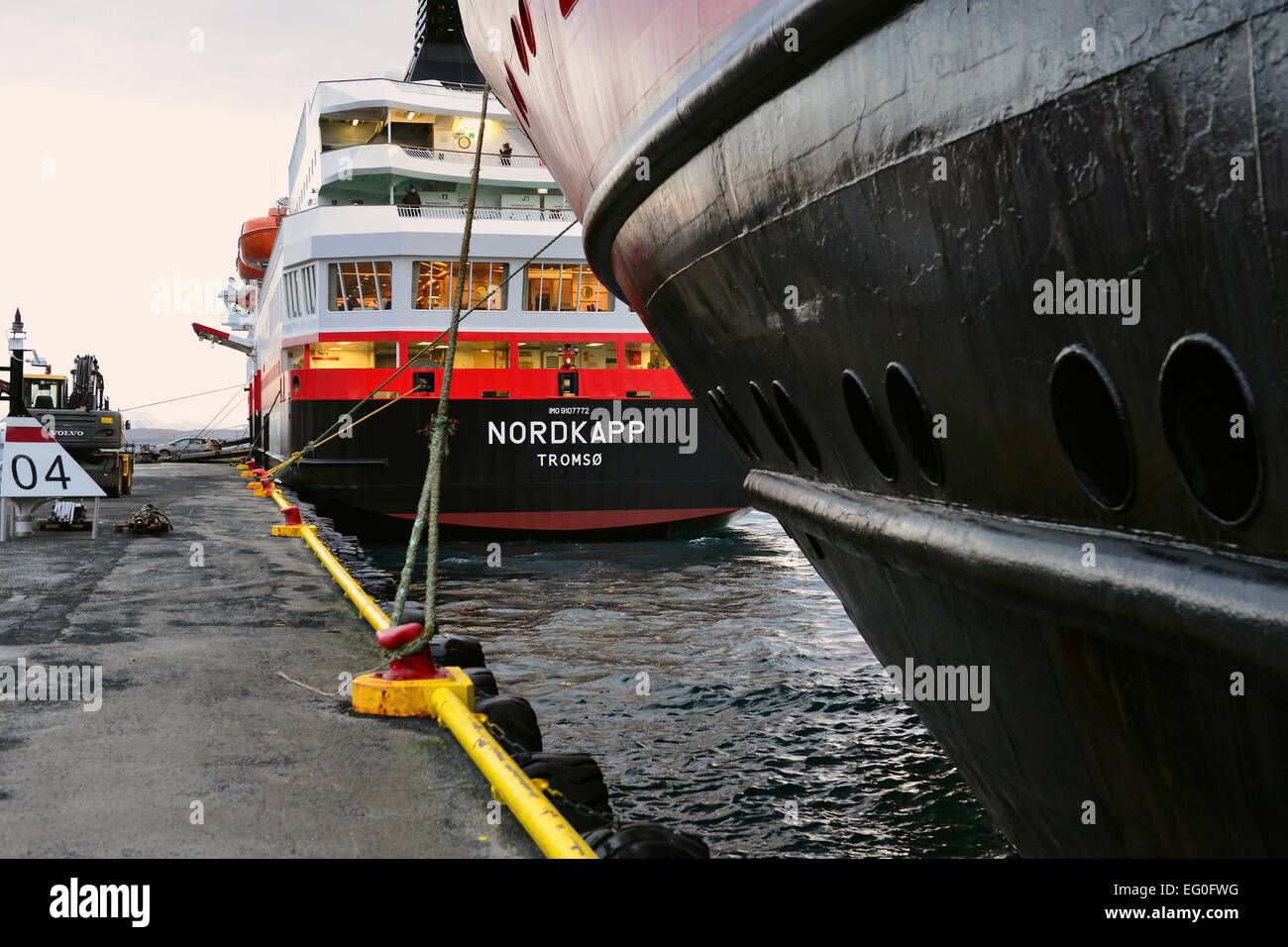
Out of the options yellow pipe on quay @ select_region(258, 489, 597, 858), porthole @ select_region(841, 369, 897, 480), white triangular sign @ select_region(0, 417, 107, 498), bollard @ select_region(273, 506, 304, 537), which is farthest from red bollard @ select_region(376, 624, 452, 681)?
bollard @ select_region(273, 506, 304, 537)

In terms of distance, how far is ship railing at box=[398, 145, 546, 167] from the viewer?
22.8m

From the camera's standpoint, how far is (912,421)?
300 centimetres

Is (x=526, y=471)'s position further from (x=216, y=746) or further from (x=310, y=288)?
(x=216, y=746)

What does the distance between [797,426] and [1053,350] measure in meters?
1.81

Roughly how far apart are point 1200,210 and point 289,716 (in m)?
4.03

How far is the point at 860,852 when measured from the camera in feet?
19.0

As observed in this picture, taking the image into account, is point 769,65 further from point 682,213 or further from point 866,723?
point 866,723

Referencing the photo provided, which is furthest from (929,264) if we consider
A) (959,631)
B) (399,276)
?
(399,276)

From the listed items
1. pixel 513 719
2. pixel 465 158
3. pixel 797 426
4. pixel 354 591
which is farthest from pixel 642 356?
pixel 797 426

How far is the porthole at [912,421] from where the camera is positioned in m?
2.90

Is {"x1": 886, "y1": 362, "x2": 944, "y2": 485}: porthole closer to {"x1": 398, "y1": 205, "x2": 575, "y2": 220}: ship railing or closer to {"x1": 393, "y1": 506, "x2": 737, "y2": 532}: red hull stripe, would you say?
{"x1": 393, "y1": 506, "x2": 737, "y2": 532}: red hull stripe

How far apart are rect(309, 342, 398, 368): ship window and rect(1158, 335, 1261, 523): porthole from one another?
19.2 m

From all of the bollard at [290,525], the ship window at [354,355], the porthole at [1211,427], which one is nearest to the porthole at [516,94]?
the porthole at [1211,427]

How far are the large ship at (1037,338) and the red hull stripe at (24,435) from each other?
849 centimetres
